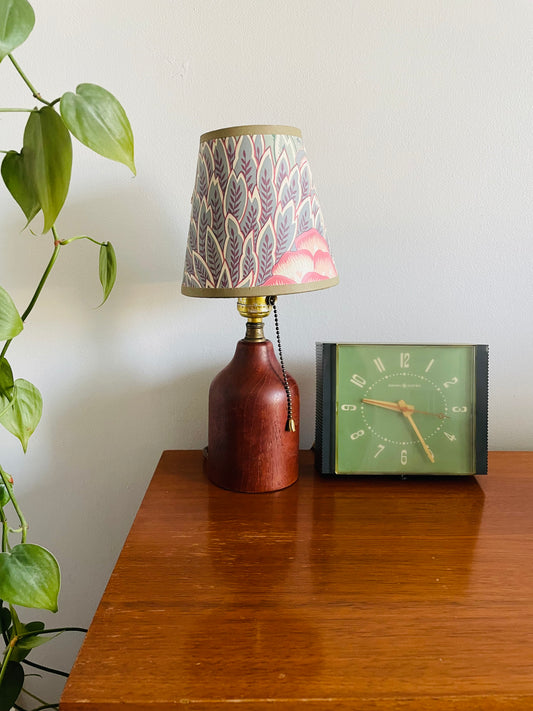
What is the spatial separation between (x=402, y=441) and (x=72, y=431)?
23.2 inches

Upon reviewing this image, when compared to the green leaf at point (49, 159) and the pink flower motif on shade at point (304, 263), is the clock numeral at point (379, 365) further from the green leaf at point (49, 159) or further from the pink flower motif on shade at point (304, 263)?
the green leaf at point (49, 159)

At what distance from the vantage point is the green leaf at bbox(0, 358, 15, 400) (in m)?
0.63

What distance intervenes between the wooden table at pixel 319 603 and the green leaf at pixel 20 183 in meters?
0.41

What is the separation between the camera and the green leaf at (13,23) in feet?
1.51

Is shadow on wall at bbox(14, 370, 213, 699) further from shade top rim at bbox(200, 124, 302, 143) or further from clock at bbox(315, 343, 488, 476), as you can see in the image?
shade top rim at bbox(200, 124, 302, 143)

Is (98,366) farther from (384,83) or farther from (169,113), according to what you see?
(384,83)

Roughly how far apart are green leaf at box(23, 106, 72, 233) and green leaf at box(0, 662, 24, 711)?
2.01 ft

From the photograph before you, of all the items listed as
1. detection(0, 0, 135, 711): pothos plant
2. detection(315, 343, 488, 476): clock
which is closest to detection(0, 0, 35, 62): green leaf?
detection(0, 0, 135, 711): pothos plant

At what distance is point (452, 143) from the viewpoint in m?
0.97

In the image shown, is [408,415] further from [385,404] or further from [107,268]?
[107,268]

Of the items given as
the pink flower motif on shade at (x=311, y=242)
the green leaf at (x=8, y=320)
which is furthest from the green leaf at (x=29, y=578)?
the pink flower motif on shade at (x=311, y=242)

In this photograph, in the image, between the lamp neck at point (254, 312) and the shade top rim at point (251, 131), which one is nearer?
the shade top rim at point (251, 131)

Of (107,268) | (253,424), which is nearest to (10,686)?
(253,424)

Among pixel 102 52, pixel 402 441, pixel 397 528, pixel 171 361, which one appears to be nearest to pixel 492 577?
pixel 397 528
